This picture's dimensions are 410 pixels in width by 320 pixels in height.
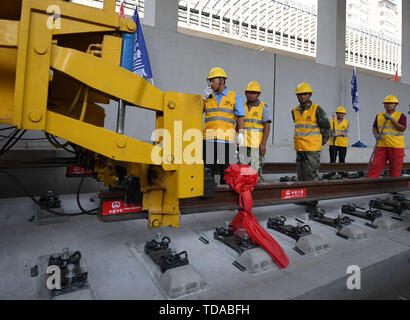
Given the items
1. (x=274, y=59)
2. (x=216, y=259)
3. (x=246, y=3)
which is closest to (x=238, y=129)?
(x=216, y=259)

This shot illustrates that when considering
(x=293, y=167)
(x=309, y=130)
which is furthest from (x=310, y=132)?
(x=293, y=167)

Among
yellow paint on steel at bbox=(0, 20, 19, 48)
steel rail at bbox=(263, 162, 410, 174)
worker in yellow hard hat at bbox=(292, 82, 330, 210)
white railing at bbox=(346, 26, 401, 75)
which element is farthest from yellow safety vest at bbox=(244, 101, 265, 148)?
white railing at bbox=(346, 26, 401, 75)

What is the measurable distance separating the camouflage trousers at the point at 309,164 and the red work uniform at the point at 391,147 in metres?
1.87

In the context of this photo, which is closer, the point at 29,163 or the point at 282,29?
the point at 29,163

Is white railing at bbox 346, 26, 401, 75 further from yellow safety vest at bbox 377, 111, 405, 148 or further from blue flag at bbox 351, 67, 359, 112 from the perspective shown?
yellow safety vest at bbox 377, 111, 405, 148

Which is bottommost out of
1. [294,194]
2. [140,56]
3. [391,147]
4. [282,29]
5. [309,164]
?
[294,194]

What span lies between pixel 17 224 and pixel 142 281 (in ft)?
6.38

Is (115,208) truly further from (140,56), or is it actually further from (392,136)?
(392,136)

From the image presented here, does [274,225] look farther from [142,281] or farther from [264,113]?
[264,113]

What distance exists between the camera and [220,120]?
3400 millimetres

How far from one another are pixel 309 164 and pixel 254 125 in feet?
3.86

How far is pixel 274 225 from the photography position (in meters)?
2.76

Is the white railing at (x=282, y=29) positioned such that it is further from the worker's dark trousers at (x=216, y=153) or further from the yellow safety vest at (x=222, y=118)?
the worker's dark trousers at (x=216, y=153)

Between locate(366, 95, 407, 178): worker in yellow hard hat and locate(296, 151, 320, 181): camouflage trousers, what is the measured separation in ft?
6.15
